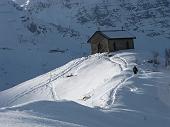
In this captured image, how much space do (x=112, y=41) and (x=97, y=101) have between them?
4614 centimetres

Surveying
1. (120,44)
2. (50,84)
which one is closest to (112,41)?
(120,44)

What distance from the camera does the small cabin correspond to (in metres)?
75.6

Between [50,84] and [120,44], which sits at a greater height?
[120,44]

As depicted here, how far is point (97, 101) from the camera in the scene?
97.7 feet

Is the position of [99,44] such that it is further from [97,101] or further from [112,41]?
[97,101]

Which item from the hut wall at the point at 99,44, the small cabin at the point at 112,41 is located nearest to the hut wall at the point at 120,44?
the small cabin at the point at 112,41

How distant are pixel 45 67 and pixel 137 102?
170 m

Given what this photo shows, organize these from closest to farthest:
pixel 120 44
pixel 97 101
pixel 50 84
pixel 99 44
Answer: pixel 97 101 → pixel 50 84 → pixel 120 44 → pixel 99 44

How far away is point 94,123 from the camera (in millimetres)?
19531

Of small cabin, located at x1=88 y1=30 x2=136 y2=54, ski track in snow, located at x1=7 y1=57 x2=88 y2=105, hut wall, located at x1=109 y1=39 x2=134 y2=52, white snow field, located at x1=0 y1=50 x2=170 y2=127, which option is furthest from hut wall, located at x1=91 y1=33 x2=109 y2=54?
white snow field, located at x1=0 y1=50 x2=170 y2=127

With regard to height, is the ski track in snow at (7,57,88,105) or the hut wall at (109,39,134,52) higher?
the hut wall at (109,39,134,52)

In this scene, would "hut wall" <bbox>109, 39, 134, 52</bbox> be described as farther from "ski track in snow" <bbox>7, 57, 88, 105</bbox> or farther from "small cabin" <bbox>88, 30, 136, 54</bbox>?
"ski track in snow" <bbox>7, 57, 88, 105</bbox>

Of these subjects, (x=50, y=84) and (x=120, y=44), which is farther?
(x=120, y=44)

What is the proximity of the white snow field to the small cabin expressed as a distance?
36.3ft
